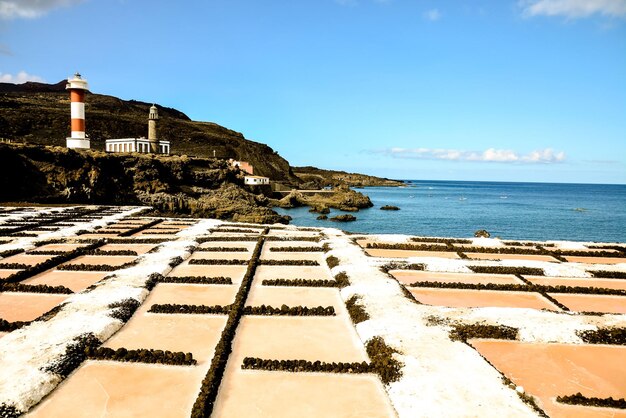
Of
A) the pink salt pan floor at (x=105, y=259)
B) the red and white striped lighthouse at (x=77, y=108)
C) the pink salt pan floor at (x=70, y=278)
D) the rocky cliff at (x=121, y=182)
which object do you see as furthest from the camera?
the red and white striped lighthouse at (x=77, y=108)

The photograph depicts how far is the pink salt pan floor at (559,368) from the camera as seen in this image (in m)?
10.3

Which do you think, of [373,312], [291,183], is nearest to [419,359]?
[373,312]

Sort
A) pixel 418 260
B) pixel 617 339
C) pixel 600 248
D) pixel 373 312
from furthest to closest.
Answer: pixel 600 248
pixel 418 260
pixel 373 312
pixel 617 339

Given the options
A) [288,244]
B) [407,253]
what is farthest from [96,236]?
[407,253]

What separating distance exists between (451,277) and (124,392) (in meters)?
16.2

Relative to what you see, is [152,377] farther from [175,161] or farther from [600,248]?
[175,161]

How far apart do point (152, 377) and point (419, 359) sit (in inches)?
283

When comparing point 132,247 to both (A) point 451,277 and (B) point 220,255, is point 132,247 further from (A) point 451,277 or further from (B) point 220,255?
(A) point 451,277

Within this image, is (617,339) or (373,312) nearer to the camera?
(617,339)

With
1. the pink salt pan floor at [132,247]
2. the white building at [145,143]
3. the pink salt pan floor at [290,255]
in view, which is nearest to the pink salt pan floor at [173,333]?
the pink salt pan floor at [290,255]

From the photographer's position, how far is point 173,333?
13297 mm

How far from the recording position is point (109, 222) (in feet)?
115

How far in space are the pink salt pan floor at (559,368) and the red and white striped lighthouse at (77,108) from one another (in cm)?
6759

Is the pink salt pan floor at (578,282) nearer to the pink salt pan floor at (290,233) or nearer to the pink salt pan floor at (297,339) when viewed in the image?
the pink salt pan floor at (297,339)
